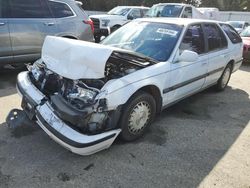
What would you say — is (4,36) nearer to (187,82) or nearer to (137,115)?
(137,115)

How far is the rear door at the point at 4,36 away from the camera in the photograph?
5902 mm

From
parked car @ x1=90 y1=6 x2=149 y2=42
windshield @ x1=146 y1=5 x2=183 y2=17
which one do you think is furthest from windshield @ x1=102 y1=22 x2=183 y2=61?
windshield @ x1=146 y1=5 x2=183 y2=17

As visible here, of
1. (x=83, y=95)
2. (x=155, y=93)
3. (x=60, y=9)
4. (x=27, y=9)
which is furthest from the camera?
(x=60, y=9)

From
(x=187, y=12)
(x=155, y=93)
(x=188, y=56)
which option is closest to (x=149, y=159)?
(x=155, y=93)

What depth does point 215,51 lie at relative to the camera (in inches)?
212

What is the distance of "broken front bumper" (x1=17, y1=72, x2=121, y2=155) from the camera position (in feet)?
9.86

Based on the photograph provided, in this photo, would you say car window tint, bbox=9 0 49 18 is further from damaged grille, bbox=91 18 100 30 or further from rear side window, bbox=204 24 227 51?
damaged grille, bbox=91 18 100 30

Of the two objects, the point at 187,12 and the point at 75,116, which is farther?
the point at 187,12

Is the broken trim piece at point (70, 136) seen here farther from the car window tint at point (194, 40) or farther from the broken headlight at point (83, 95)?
the car window tint at point (194, 40)

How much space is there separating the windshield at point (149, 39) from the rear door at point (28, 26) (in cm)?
224

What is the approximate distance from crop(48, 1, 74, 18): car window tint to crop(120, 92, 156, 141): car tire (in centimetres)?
402

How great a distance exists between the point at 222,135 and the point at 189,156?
0.92 metres

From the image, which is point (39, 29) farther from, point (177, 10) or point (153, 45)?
point (177, 10)

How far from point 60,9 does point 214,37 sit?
12.0ft
